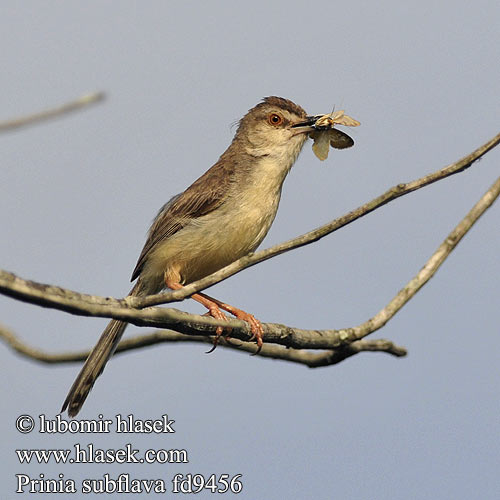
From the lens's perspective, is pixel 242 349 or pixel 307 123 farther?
pixel 307 123

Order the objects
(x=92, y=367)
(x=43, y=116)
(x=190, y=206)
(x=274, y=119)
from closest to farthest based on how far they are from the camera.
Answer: (x=43, y=116) → (x=92, y=367) → (x=190, y=206) → (x=274, y=119)

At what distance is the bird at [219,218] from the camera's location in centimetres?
696

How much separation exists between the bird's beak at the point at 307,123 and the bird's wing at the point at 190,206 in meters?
0.89

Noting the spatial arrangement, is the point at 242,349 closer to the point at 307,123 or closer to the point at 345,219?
the point at 345,219

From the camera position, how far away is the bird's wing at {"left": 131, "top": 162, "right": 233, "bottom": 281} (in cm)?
722

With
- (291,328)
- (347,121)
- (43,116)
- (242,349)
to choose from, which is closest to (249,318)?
(242,349)

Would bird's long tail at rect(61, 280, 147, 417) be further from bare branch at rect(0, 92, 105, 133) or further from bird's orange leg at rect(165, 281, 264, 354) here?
bare branch at rect(0, 92, 105, 133)

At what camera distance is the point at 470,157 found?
3.90 m

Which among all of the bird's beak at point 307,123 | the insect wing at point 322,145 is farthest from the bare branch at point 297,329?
the bird's beak at point 307,123

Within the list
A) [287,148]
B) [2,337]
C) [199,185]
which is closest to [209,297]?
[199,185]

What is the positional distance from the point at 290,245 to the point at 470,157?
1.04 metres

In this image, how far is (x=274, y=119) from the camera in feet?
26.2

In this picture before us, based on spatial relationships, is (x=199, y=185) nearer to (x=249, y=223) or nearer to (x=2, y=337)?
(x=249, y=223)

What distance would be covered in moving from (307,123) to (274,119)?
54 centimetres
